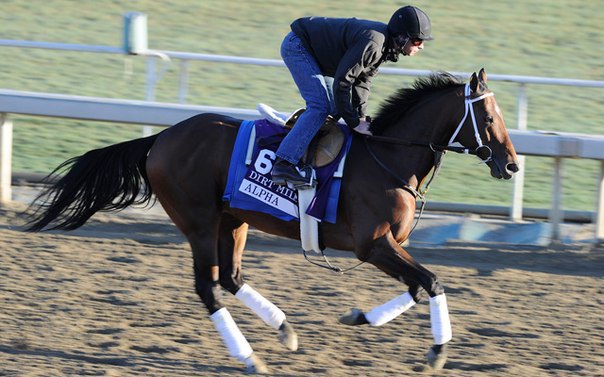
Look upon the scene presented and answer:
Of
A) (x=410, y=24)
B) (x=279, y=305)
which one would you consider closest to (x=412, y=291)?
(x=279, y=305)

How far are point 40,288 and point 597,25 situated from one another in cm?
1049

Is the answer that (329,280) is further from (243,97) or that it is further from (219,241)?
(243,97)

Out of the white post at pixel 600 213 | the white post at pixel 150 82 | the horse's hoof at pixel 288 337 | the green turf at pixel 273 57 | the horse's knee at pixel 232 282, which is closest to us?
the horse's hoof at pixel 288 337

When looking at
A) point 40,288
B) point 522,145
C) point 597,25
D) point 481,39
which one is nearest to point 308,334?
point 40,288

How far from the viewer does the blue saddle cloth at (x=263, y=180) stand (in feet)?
18.2

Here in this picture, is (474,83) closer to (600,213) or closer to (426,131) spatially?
(426,131)

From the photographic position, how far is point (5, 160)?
8.40 m

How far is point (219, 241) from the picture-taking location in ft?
19.5

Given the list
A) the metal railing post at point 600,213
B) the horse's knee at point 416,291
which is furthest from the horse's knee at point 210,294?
the metal railing post at point 600,213

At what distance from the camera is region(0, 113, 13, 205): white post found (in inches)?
329

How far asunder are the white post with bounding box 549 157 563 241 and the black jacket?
2.81 meters

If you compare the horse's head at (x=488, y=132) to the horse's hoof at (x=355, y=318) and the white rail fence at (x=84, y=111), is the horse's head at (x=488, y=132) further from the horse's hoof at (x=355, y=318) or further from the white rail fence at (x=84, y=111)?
the white rail fence at (x=84, y=111)

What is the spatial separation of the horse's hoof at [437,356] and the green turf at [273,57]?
12.8 feet

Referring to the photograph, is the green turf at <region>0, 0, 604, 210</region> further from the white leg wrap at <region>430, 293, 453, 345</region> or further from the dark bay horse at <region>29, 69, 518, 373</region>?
the white leg wrap at <region>430, 293, 453, 345</region>
